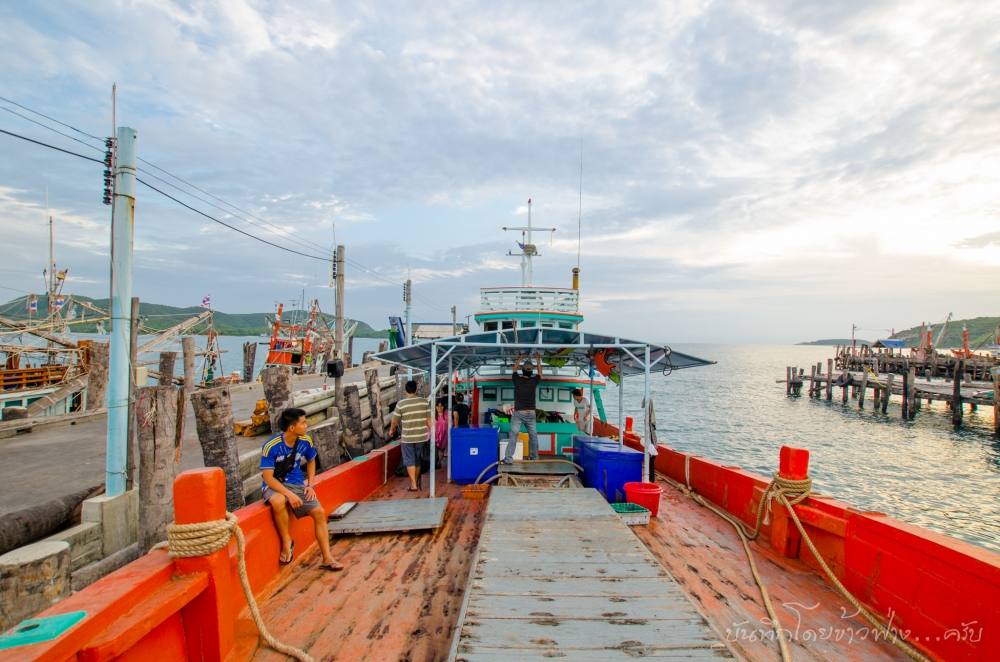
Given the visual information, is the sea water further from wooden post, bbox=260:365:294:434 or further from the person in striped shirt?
wooden post, bbox=260:365:294:434

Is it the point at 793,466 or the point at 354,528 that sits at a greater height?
the point at 793,466

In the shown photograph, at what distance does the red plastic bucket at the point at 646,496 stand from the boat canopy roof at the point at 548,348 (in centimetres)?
189

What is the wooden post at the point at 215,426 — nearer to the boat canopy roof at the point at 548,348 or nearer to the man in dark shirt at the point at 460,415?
the boat canopy roof at the point at 548,348

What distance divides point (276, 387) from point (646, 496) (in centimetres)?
807

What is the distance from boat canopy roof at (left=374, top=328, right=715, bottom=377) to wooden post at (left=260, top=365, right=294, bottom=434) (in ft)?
10.6

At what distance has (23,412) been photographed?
16.4m

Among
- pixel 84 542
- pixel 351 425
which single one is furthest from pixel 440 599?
pixel 351 425

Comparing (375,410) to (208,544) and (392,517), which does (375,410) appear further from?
(208,544)

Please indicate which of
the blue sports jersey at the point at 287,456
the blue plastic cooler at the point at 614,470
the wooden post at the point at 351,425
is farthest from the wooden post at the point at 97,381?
the blue plastic cooler at the point at 614,470

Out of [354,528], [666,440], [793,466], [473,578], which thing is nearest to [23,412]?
[354,528]

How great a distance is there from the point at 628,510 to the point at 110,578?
5.83 metres

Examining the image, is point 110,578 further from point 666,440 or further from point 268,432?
point 666,440

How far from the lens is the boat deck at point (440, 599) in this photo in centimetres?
400

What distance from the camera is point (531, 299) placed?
1316 cm
